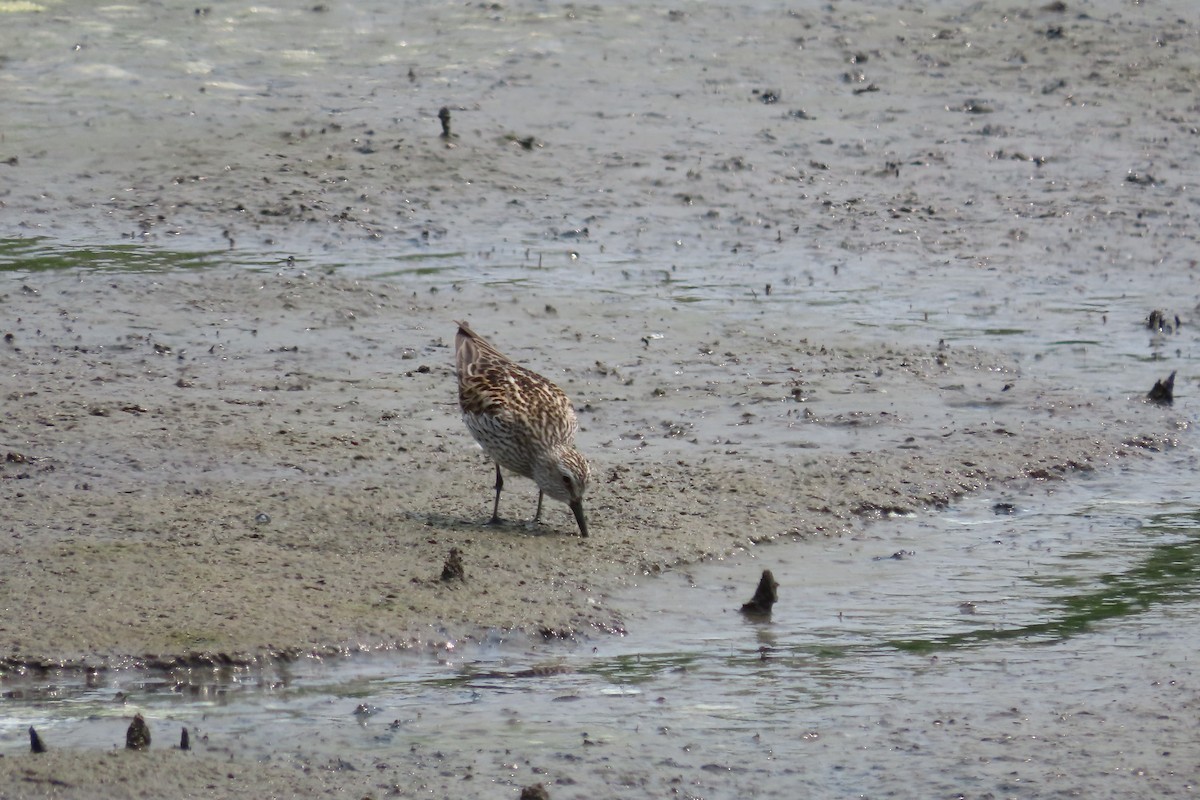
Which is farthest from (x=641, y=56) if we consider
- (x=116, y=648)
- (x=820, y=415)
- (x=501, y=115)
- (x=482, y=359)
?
(x=116, y=648)

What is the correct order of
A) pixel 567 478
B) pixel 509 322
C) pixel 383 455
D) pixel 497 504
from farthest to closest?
pixel 509 322
pixel 383 455
pixel 497 504
pixel 567 478

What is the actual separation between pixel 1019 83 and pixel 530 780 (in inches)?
472

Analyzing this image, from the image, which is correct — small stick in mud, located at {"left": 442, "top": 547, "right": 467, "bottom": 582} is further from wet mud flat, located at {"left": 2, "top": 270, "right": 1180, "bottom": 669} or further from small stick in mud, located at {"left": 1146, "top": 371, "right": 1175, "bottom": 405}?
small stick in mud, located at {"left": 1146, "top": 371, "right": 1175, "bottom": 405}

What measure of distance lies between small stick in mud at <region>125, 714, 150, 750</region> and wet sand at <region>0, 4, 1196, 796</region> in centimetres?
5

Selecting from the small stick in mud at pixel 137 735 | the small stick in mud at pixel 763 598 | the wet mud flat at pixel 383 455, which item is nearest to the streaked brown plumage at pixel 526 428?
the wet mud flat at pixel 383 455

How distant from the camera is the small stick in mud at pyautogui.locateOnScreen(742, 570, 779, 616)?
7.64m

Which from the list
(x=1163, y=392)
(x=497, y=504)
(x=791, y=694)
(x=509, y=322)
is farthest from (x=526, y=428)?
(x=1163, y=392)

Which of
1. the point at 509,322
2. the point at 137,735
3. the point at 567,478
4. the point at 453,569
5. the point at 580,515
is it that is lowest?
the point at 137,735

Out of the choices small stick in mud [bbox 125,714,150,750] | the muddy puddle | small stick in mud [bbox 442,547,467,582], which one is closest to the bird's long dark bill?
the muddy puddle

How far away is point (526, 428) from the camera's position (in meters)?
8.47

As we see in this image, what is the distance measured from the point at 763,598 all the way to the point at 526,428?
1.42 m

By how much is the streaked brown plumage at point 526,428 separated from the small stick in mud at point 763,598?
103 centimetres

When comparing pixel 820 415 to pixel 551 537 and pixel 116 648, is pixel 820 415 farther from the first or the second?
pixel 116 648

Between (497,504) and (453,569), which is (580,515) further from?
(453,569)
